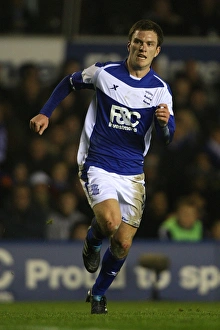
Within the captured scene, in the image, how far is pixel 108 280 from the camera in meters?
8.80

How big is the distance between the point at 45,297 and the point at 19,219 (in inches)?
46.6

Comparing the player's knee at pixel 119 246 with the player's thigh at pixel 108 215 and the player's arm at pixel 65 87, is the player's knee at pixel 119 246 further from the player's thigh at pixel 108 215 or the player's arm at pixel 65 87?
the player's arm at pixel 65 87

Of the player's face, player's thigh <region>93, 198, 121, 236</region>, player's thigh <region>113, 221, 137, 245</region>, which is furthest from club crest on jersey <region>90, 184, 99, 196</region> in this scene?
the player's face

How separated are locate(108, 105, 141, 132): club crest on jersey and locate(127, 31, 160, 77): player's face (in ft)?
1.49

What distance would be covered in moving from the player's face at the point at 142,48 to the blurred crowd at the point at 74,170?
203 inches

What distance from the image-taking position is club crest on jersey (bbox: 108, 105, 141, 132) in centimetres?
871

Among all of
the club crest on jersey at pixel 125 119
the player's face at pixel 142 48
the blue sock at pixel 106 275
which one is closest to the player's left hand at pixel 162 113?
the club crest on jersey at pixel 125 119

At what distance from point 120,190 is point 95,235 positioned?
0.49 metres

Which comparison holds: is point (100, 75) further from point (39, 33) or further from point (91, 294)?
point (39, 33)

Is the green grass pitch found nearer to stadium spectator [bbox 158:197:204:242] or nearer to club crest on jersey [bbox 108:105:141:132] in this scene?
club crest on jersey [bbox 108:105:141:132]

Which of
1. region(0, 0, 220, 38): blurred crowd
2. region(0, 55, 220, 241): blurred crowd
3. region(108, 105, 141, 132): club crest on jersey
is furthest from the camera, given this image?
region(0, 0, 220, 38): blurred crowd

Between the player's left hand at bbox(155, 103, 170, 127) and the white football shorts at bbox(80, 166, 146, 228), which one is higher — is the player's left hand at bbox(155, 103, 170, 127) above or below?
above

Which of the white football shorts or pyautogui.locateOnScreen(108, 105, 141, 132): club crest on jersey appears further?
pyautogui.locateOnScreen(108, 105, 141, 132): club crest on jersey

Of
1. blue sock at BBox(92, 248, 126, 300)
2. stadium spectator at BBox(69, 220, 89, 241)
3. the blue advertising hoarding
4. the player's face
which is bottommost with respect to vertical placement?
the blue advertising hoarding
